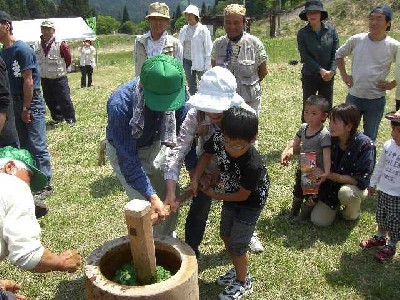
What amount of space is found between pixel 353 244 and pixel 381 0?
33.0 m

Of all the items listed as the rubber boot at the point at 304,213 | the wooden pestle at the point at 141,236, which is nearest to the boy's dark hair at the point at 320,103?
the rubber boot at the point at 304,213

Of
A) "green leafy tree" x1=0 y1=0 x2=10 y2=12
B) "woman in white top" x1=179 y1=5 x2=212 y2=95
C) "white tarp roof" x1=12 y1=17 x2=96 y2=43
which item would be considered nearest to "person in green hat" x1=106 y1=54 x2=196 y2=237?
"woman in white top" x1=179 y1=5 x2=212 y2=95

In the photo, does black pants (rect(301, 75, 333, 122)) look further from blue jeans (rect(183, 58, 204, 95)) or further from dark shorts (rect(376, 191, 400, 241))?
blue jeans (rect(183, 58, 204, 95))

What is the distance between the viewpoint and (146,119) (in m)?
3.11

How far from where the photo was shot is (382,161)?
13.4ft

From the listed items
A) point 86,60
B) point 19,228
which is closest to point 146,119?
point 19,228

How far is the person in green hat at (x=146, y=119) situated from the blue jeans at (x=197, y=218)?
0.42 m

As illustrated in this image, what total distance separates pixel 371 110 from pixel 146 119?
131 inches

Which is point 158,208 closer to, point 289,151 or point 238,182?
point 238,182

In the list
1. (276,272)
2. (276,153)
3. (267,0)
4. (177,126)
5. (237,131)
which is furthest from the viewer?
(267,0)

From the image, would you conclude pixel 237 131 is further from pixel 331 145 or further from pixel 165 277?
pixel 331 145

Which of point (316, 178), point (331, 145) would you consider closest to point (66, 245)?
point (316, 178)

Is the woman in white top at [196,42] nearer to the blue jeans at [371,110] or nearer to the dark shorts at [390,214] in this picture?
the blue jeans at [371,110]

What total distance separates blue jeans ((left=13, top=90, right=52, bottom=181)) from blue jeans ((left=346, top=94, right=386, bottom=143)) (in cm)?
374
